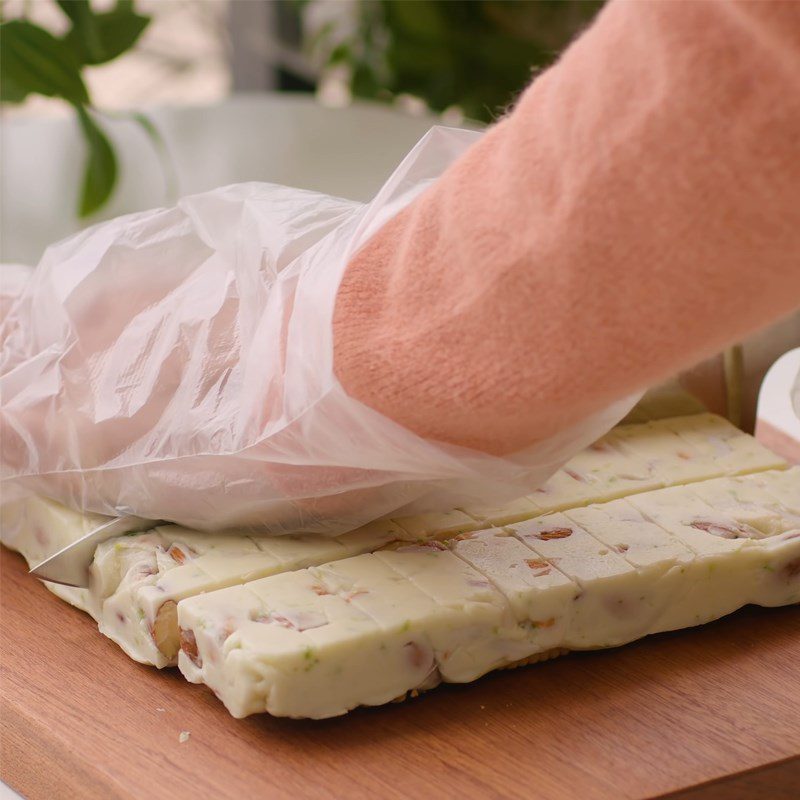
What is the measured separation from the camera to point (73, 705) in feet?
2.27

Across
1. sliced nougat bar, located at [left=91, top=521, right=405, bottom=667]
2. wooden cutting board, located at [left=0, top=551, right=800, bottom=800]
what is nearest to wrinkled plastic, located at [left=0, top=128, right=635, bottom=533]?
sliced nougat bar, located at [left=91, top=521, right=405, bottom=667]

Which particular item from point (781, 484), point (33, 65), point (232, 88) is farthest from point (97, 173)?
point (232, 88)

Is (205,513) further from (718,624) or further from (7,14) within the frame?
(7,14)

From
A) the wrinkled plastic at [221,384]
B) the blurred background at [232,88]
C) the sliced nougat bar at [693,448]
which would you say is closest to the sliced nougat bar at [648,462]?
the sliced nougat bar at [693,448]

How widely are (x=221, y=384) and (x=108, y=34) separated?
853mm

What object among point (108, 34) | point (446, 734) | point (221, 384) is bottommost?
point (446, 734)

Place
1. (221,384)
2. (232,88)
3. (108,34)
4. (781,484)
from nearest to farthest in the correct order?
1. (221,384)
2. (781,484)
3. (108,34)
4. (232,88)

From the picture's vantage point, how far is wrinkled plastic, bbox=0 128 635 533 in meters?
0.69

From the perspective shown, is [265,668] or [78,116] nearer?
[265,668]

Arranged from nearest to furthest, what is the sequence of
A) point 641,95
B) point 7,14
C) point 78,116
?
point 641,95, point 78,116, point 7,14

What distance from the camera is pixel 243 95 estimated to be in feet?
5.95

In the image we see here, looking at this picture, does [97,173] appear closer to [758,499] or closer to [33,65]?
[33,65]

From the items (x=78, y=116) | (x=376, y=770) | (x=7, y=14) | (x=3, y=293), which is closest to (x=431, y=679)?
(x=376, y=770)

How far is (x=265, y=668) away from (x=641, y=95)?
347 millimetres
